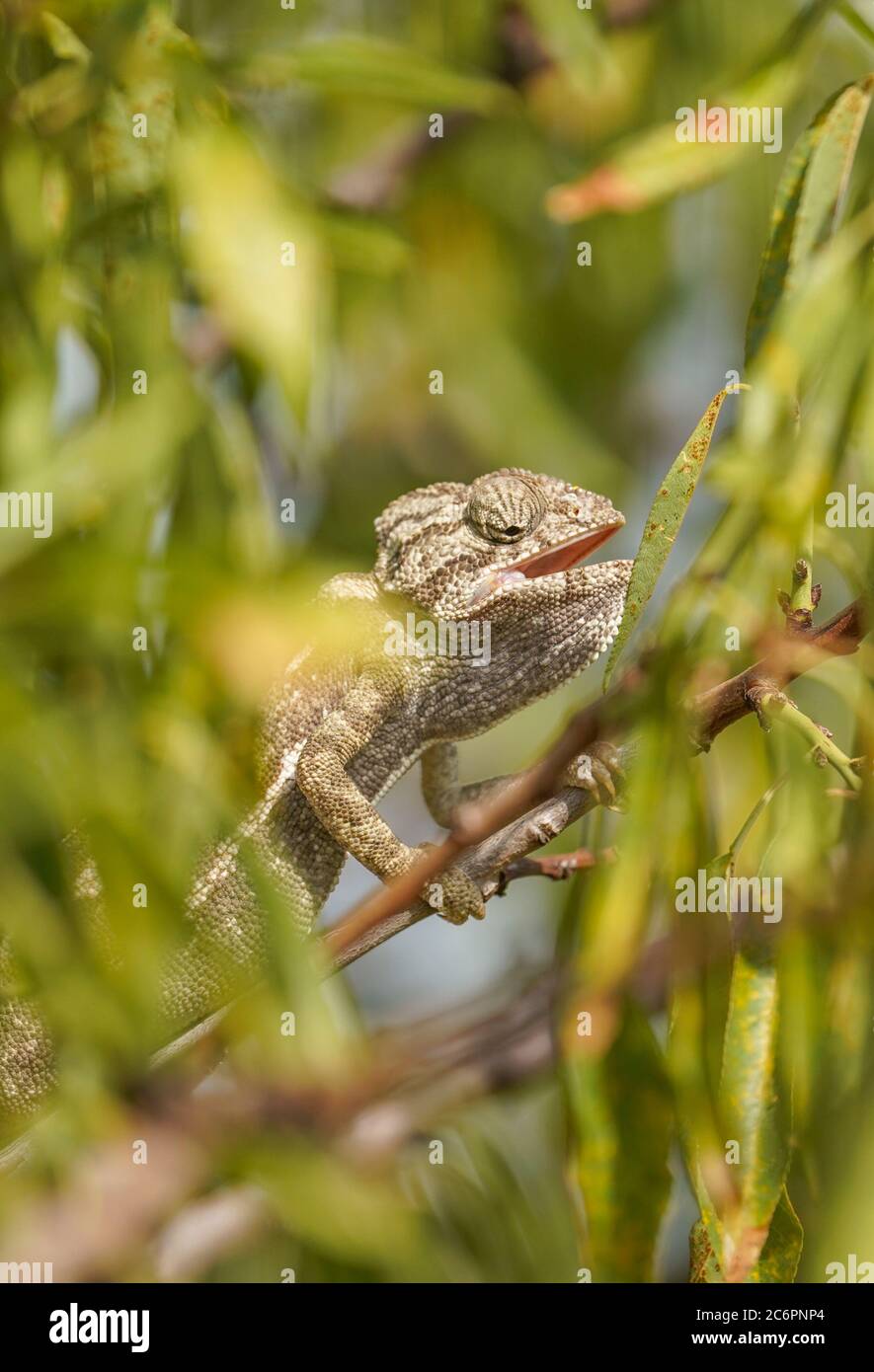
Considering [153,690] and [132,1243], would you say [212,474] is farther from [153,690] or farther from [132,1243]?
[132,1243]

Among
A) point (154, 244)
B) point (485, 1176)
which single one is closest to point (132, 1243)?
point (485, 1176)

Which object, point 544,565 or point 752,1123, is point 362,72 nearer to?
point 544,565

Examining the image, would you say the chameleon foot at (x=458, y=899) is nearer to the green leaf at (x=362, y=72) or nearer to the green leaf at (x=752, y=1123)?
the green leaf at (x=752, y=1123)

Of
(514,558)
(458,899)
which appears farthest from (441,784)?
(458,899)

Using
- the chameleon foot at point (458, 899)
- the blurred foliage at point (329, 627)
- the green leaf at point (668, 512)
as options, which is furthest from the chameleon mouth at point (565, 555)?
the green leaf at point (668, 512)

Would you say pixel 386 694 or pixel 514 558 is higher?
pixel 514 558

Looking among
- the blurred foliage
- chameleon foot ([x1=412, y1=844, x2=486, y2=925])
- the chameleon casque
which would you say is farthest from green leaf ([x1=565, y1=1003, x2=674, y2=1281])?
the chameleon casque

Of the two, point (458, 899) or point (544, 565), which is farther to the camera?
point (544, 565)
